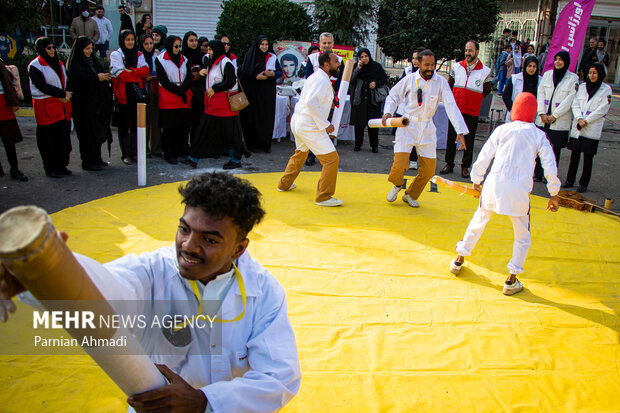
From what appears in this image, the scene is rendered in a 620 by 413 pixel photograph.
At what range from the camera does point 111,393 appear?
279 centimetres

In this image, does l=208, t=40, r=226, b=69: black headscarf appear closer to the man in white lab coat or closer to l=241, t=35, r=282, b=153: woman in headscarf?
l=241, t=35, r=282, b=153: woman in headscarf

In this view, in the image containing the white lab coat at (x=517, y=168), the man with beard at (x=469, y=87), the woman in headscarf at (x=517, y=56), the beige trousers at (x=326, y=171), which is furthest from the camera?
the woman in headscarf at (x=517, y=56)

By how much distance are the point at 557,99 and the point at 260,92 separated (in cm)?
505

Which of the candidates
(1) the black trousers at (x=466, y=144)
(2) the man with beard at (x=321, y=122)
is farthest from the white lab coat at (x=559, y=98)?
(2) the man with beard at (x=321, y=122)

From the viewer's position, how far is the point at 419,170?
6.23m

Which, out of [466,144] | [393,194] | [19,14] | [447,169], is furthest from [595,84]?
[19,14]

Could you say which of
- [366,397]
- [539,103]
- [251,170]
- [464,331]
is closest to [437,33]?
[539,103]

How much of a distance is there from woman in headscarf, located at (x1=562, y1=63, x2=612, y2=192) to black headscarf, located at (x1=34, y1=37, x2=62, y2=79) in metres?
7.44

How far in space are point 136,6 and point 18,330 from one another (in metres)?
17.4

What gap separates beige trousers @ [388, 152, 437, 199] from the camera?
20.2 feet

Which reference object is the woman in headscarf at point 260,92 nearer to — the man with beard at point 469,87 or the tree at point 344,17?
the man with beard at point 469,87

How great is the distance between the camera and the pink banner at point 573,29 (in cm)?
840

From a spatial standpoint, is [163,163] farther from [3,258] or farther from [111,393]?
[3,258]

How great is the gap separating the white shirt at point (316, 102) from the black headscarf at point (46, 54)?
11.0 ft
